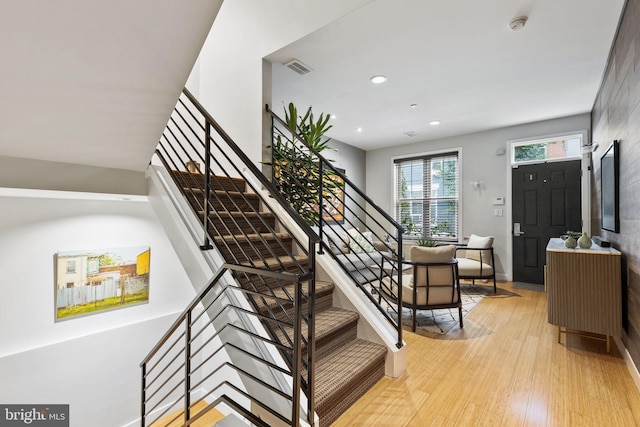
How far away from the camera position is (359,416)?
6.09 feet

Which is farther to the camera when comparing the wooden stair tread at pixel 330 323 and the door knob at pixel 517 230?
the door knob at pixel 517 230

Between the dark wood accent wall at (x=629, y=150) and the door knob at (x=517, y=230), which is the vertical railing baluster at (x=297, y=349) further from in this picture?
the door knob at (x=517, y=230)

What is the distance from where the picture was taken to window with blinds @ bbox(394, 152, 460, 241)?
625cm

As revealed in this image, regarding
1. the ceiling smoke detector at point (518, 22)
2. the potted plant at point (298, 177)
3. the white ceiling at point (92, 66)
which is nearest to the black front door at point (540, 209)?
the ceiling smoke detector at point (518, 22)

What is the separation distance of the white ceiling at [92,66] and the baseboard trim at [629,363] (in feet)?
11.1

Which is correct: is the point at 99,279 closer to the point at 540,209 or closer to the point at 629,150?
the point at 629,150

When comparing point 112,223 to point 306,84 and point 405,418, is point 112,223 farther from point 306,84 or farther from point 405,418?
point 405,418

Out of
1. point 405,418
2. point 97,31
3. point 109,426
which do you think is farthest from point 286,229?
point 109,426

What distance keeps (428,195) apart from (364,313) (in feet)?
15.6

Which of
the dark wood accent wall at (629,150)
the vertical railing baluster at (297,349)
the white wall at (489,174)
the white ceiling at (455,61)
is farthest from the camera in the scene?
the white wall at (489,174)

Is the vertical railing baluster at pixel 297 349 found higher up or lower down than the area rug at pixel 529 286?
higher up

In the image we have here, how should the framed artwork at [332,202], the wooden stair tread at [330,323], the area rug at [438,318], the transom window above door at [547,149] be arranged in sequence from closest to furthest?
the wooden stair tread at [330,323] < the framed artwork at [332,202] < the area rug at [438,318] < the transom window above door at [547,149]

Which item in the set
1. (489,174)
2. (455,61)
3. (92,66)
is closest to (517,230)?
(489,174)

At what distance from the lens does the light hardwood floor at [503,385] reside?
73.2 inches
